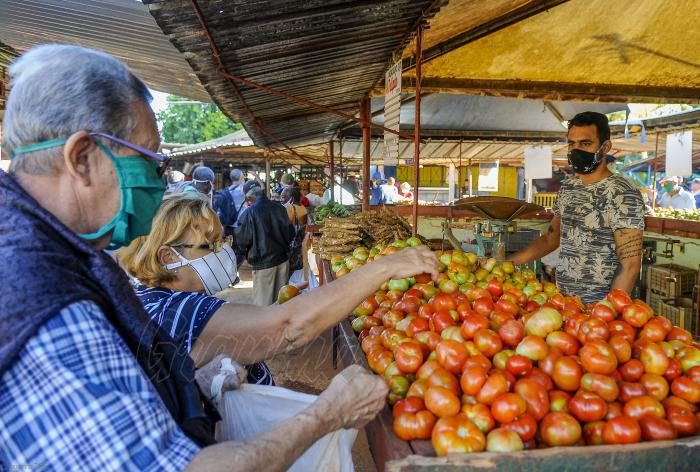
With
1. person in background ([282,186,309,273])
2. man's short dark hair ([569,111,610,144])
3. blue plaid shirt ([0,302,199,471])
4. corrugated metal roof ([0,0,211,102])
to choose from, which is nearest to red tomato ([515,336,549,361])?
blue plaid shirt ([0,302,199,471])

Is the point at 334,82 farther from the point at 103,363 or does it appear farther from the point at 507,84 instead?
the point at 103,363

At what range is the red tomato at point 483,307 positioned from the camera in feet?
6.93

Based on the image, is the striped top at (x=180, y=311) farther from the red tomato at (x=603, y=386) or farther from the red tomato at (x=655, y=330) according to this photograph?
the red tomato at (x=655, y=330)

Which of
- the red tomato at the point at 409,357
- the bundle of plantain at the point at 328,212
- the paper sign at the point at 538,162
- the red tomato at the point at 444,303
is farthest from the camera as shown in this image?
the paper sign at the point at 538,162

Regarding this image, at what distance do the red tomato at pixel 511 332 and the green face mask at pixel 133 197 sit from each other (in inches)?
53.9

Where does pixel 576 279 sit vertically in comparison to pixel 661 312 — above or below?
above

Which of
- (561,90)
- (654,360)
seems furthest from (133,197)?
(561,90)

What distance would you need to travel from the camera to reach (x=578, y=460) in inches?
51.1

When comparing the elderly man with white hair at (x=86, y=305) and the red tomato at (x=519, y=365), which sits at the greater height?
the elderly man with white hair at (x=86, y=305)

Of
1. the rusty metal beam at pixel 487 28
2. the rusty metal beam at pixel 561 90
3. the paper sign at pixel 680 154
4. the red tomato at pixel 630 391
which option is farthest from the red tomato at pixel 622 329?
the paper sign at pixel 680 154

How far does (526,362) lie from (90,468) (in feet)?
4.40

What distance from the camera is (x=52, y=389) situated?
93cm

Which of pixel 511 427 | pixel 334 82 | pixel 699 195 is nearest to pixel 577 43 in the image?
pixel 334 82

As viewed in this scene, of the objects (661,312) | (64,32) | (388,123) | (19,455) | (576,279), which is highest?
(64,32)
